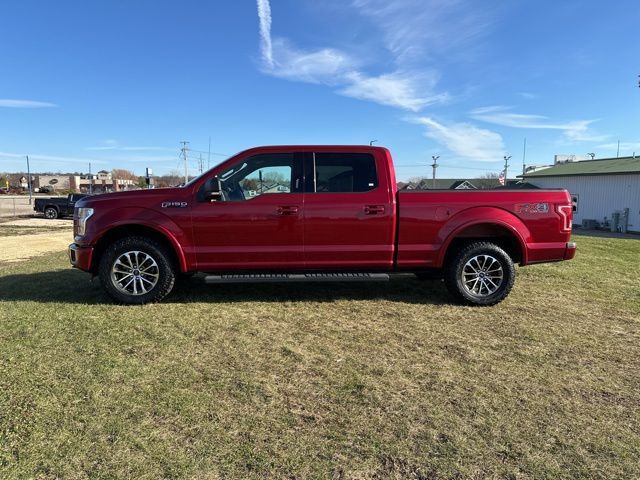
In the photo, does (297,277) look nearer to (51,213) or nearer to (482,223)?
(482,223)

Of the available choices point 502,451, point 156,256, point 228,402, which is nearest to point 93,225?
point 156,256

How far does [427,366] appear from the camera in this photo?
12.4 feet

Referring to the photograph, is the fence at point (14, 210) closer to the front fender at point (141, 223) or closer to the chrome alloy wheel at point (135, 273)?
the front fender at point (141, 223)

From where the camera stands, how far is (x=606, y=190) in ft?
87.2

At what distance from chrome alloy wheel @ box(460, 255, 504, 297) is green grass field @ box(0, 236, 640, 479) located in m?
0.30

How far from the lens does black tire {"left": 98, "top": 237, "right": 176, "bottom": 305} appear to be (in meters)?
5.46

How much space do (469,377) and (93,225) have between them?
4.52 meters

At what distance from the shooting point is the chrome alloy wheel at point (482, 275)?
18.8 feet

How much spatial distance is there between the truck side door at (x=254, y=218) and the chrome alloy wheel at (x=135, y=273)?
575 mm

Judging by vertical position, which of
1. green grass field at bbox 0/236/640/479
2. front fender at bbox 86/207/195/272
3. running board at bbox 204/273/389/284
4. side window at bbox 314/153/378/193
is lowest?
green grass field at bbox 0/236/640/479

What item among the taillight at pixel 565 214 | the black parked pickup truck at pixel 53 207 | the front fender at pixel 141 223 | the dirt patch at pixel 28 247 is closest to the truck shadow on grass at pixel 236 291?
the front fender at pixel 141 223

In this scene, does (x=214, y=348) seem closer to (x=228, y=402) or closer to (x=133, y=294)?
(x=228, y=402)

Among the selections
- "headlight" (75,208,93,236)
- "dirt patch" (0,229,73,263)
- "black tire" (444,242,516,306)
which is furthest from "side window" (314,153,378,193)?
"dirt patch" (0,229,73,263)

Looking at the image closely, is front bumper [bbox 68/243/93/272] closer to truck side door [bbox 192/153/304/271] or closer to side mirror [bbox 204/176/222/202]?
truck side door [bbox 192/153/304/271]
